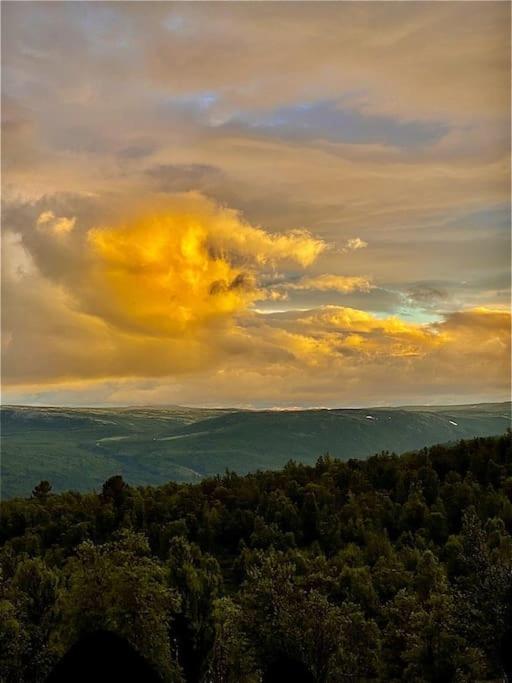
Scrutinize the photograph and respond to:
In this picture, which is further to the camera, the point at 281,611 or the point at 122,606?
the point at 281,611

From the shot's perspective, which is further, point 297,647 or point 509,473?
point 509,473

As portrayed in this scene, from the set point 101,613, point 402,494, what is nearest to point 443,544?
point 402,494

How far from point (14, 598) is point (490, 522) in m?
93.9

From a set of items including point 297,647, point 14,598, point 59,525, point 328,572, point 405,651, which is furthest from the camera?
point 59,525

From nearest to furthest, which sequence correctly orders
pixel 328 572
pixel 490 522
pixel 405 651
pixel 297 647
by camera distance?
pixel 297 647 → pixel 405 651 → pixel 328 572 → pixel 490 522

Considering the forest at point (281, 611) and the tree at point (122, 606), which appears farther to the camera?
the tree at point (122, 606)

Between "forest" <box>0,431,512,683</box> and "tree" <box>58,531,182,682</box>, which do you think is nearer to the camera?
"forest" <box>0,431,512,683</box>

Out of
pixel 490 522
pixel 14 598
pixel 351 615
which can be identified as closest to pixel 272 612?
pixel 351 615

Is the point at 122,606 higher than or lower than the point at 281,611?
higher

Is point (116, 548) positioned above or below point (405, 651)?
above

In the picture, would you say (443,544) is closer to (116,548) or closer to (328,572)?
(328,572)

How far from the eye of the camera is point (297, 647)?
89.2 metres

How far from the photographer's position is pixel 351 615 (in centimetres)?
9969

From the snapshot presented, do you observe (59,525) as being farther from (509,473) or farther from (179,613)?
(509,473)
